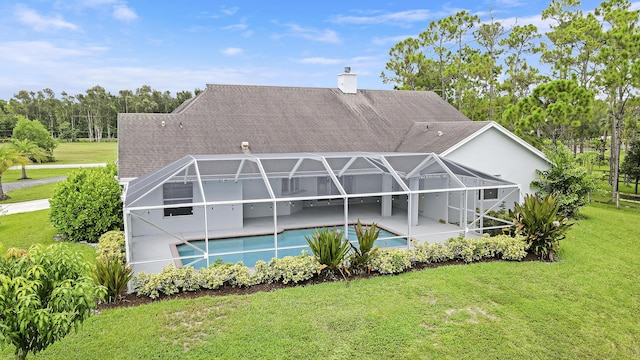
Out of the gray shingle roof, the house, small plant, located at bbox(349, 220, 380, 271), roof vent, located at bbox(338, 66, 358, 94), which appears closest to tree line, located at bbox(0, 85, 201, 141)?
roof vent, located at bbox(338, 66, 358, 94)

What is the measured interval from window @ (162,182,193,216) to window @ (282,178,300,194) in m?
5.17

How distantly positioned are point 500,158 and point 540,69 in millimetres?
22866

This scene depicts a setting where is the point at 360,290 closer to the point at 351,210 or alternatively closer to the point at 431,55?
the point at 351,210

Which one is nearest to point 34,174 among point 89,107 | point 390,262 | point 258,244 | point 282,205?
point 282,205

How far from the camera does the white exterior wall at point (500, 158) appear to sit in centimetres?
1833

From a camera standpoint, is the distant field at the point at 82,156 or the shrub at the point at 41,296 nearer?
the shrub at the point at 41,296

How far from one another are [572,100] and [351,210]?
1382 cm

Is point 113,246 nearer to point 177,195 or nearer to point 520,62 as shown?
point 177,195

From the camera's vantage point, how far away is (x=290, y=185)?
21.2 m

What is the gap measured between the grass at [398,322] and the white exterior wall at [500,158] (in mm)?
7685

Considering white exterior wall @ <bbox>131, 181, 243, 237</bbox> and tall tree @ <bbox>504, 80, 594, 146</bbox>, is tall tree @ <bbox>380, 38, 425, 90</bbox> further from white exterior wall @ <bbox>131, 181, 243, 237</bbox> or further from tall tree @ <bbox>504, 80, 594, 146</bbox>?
white exterior wall @ <bbox>131, 181, 243, 237</bbox>

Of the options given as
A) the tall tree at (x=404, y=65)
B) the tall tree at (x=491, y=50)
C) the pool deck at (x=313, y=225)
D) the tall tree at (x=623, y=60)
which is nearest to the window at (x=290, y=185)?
the pool deck at (x=313, y=225)

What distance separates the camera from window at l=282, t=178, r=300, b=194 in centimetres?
2102

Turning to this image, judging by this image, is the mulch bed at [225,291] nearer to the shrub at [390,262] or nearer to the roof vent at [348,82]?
the shrub at [390,262]
